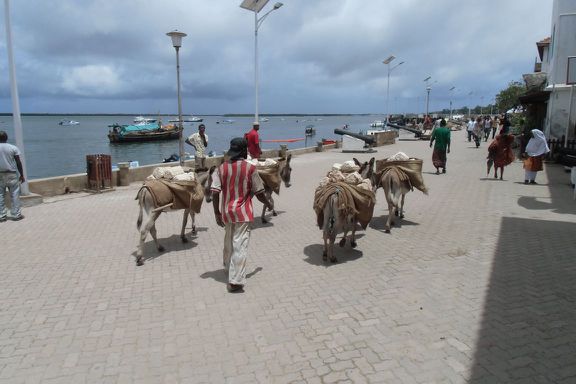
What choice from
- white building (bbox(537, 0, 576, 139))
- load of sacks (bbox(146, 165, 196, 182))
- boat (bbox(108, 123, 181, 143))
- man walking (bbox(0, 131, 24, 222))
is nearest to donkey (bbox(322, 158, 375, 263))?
load of sacks (bbox(146, 165, 196, 182))

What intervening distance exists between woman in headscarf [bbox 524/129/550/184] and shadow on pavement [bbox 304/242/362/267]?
8238mm

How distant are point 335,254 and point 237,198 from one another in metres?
2.17

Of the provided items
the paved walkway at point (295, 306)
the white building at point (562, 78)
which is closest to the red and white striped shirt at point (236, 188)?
the paved walkway at point (295, 306)

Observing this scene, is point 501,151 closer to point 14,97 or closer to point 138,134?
point 14,97

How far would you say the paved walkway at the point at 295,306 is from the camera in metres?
3.54

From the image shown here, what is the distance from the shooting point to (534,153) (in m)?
12.4

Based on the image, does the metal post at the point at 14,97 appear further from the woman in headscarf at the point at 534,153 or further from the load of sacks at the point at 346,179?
the woman in headscarf at the point at 534,153

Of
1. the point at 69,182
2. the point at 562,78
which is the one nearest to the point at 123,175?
the point at 69,182

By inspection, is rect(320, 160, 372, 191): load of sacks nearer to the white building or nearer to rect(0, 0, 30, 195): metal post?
rect(0, 0, 30, 195): metal post

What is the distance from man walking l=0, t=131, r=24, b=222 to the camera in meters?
8.39

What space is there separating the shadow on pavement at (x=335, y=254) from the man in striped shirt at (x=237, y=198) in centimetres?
144

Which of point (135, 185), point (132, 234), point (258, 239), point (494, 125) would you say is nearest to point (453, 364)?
point (258, 239)

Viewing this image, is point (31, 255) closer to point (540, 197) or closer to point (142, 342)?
point (142, 342)

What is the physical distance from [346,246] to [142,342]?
3.83 metres
